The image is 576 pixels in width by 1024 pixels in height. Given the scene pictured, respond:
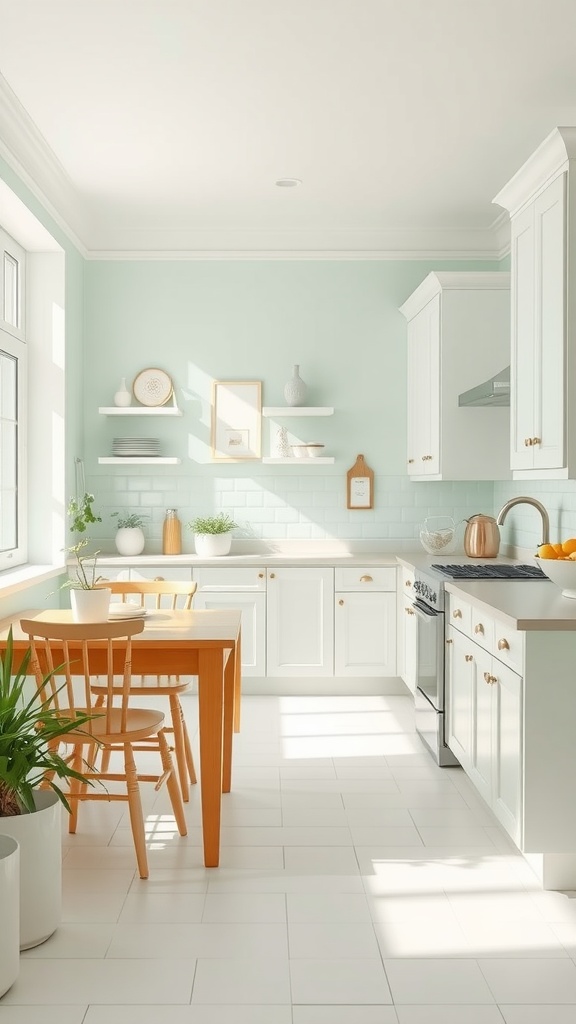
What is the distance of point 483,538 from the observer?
5234 millimetres

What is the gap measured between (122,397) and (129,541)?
932 mm

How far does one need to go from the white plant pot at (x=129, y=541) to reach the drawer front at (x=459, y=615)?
7.85 feet

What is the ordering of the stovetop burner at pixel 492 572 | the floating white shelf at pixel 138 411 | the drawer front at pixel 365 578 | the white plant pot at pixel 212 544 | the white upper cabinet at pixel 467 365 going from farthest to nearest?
the floating white shelf at pixel 138 411, the white plant pot at pixel 212 544, the drawer front at pixel 365 578, the white upper cabinet at pixel 467 365, the stovetop burner at pixel 492 572

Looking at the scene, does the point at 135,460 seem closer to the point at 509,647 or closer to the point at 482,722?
the point at 482,722

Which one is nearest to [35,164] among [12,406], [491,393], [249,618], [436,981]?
[12,406]

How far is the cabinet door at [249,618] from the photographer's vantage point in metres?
5.50

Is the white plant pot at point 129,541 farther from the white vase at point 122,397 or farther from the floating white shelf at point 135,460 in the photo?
the white vase at point 122,397

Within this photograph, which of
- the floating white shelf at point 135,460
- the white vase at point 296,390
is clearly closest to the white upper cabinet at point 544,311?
the white vase at point 296,390

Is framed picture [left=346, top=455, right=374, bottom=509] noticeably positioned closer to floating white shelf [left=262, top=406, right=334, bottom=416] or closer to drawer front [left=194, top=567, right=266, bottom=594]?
floating white shelf [left=262, top=406, right=334, bottom=416]

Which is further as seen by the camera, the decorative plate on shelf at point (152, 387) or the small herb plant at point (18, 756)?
the decorative plate on shelf at point (152, 387)

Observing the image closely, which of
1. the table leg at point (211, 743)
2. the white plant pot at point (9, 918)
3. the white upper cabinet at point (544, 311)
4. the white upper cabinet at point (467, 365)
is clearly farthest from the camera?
the white upper cabinet at point (467, 365)

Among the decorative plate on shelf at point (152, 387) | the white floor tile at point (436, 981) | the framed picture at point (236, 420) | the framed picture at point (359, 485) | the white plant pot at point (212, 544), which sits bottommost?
the white floor tile at point (436, 981)

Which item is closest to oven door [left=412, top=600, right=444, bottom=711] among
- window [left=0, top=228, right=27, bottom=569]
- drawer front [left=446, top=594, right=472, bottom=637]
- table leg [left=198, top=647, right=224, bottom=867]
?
drawer front [left=446, top=594, right=472, bottom=637]

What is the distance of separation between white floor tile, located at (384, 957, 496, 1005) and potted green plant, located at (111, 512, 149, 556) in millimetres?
3689
